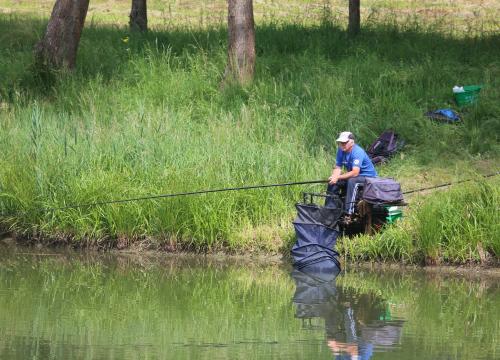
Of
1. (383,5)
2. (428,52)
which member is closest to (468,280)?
(428,52)

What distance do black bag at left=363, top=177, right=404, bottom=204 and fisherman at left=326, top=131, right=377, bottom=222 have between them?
0.83 ft

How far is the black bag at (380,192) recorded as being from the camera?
11.4 meters

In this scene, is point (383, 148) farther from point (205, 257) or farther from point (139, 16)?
point (139, 16)

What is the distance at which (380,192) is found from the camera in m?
11.4

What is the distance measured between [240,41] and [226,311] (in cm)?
803

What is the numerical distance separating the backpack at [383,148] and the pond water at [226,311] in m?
3.08

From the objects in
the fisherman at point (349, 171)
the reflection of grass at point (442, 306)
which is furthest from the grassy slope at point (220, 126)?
the fisherman at point (349, 171)

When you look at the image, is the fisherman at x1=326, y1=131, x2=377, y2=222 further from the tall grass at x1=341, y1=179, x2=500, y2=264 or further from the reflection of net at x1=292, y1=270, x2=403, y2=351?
the reflection of net at x1=292, y1=270, x2=403, y2=351

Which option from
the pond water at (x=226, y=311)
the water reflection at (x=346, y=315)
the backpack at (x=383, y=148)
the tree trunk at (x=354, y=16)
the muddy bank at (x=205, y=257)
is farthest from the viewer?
the tree trunk at (x=354, y=16)

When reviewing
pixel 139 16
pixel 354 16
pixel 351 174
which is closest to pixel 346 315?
pixel 351 174

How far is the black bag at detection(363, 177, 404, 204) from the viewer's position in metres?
11.4

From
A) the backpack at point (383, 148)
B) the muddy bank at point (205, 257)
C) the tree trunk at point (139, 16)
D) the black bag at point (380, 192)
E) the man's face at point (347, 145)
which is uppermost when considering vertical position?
the tree trunk at point (139, 16)

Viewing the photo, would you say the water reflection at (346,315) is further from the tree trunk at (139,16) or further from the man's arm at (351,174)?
the tree trunk at (139,16)

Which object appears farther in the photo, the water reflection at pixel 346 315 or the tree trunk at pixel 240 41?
the tree trunk at pixel 240 41
